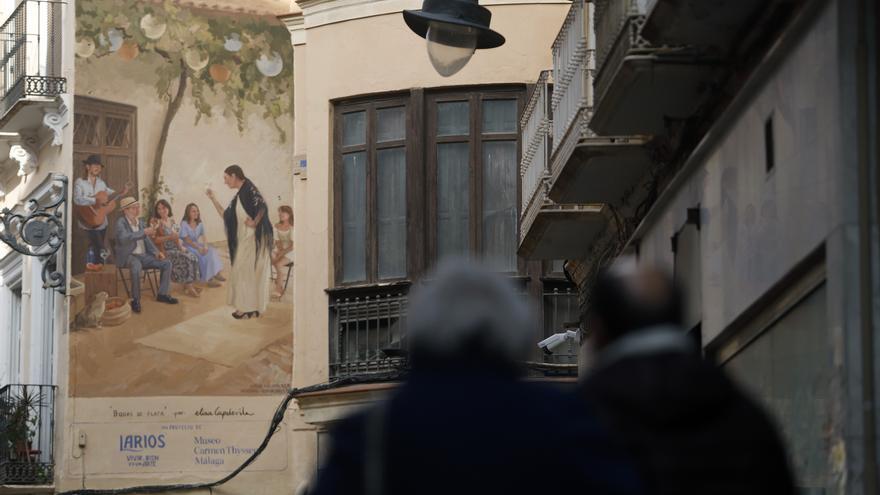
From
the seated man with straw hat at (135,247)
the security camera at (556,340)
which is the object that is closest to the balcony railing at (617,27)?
the security camera at (556,340)

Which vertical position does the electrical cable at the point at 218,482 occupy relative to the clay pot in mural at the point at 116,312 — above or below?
below

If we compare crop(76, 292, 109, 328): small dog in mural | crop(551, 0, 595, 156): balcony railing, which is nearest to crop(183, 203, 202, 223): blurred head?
crop(76, 292, 109, 328): small dog in mural

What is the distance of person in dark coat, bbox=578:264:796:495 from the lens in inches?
187

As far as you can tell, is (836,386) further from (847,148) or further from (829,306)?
(847,148)

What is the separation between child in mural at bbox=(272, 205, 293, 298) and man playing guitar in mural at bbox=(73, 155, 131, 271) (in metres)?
2.23

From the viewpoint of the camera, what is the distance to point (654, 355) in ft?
15.5

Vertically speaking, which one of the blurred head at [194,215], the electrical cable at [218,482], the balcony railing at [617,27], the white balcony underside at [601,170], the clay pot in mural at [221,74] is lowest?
the electrical cable at [218,482]

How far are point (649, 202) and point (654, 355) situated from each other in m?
12.0

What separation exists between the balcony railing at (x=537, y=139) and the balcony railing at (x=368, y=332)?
4.77 m

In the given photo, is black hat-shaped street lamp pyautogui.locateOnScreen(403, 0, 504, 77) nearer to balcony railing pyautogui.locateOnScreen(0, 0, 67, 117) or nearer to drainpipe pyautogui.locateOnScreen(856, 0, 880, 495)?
drainpipe pyautogui.locateOnScreen(856, 0, 880, 495)

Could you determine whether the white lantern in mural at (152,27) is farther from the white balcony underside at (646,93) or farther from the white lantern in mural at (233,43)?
the white balcony underside at (646,93)

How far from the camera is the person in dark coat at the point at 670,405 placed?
15.5 feet

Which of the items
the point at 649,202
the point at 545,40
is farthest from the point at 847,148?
the point at 545,40

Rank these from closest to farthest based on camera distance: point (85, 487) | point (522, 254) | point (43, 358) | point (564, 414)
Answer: point (564, 414)
point (522, 254)
point (85, 487)
point (43, 358)
